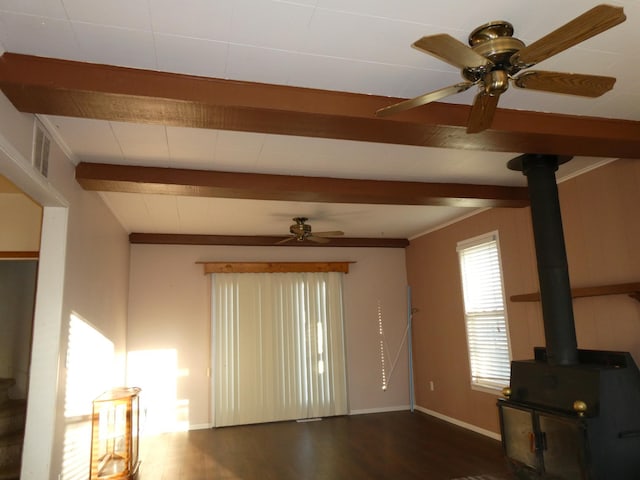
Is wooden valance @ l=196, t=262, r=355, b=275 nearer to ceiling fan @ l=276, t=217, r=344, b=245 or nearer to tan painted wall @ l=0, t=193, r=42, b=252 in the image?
ceiling fan @ l=276, t=217, r=344, b=245

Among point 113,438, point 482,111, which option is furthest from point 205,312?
point 482,111

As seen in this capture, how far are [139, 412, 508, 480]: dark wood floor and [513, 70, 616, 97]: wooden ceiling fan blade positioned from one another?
3238mm

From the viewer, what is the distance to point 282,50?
2082 mm

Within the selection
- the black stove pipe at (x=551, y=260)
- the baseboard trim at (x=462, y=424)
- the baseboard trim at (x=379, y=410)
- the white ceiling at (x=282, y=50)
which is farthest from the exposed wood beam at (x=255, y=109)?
the baseboard trim at (x=379, y=410)

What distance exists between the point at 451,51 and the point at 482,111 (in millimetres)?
503

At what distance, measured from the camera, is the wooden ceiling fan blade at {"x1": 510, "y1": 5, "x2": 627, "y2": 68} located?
5.09 ft

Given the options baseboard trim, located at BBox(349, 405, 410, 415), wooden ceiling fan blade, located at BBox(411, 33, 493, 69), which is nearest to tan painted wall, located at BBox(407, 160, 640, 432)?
baseboard trim, located at BBox(349, 405, 410, 415)

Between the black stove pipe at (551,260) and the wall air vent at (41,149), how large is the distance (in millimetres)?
3353

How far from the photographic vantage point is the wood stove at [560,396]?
2930mm

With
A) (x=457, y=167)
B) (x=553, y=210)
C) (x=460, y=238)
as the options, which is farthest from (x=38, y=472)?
(x=460, y=238)

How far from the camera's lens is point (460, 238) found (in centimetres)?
576

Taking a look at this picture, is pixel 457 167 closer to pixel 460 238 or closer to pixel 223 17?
pixel 460 238

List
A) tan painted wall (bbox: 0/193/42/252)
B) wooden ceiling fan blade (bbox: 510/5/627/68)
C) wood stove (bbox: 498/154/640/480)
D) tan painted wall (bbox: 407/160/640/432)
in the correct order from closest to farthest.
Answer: wooden ceiling fan blade (bbox: 510/5/627/68) → wood stove (bbox: 498/154/640/480) → tan painted wall (bbox: 407/160/640/432) → tan painted wall (bbox: 0/193/42/252)

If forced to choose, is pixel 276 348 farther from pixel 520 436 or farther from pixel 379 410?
pixel 520 436
